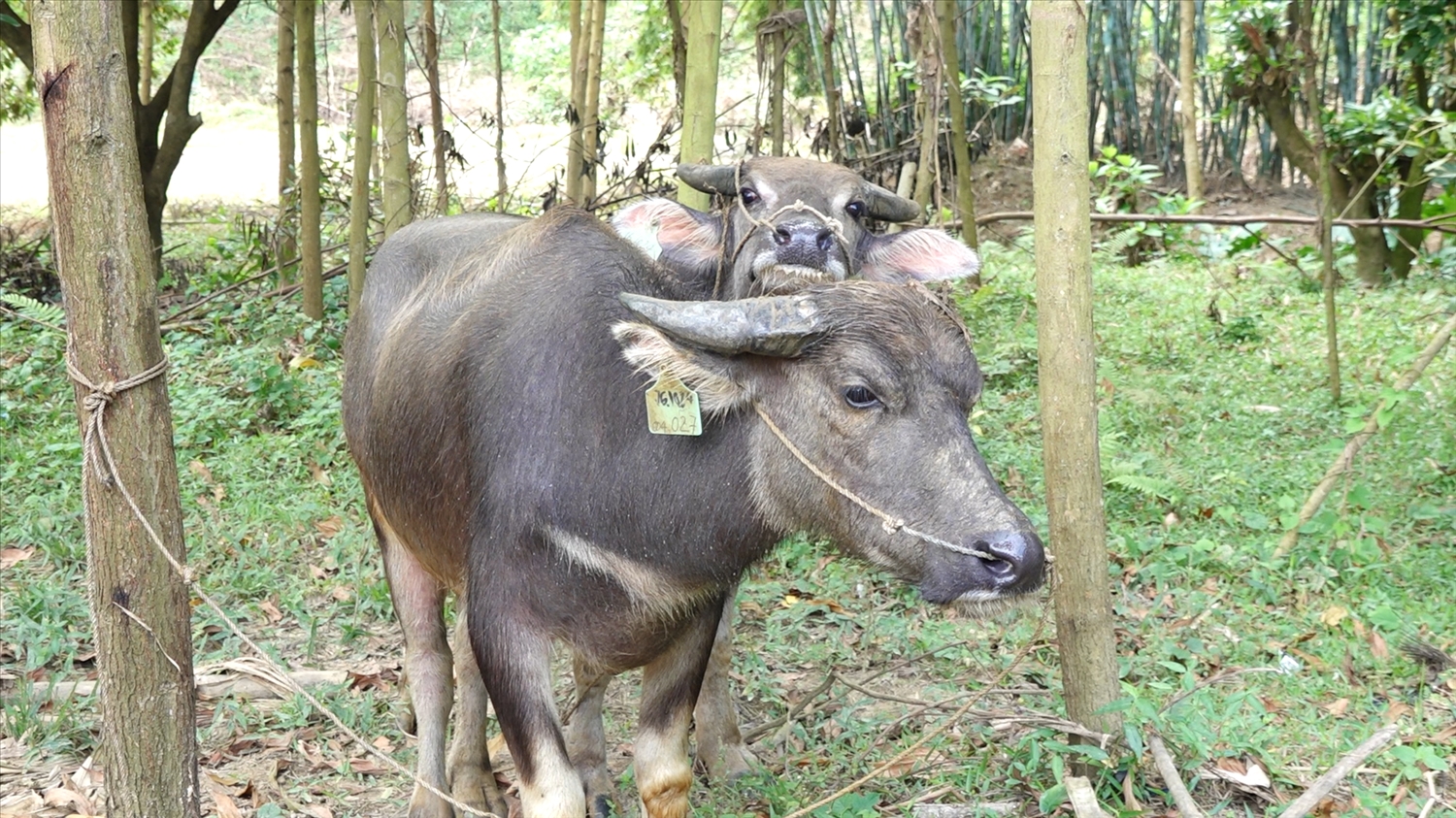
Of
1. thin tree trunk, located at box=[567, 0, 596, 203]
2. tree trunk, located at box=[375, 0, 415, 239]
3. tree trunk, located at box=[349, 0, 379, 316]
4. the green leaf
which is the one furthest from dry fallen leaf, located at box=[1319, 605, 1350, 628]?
thin tree trunk, located at box=[567, 0, 596, 203]

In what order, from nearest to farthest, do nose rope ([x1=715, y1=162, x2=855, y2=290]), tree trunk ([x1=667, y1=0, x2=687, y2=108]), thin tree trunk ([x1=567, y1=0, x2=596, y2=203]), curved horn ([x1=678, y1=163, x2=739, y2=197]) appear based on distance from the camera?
nose rope ([x1=715, y1=162, x2=855, y2=290]) → curved horn ([x1=678, y1=163, x2=739, y2=197]) → tree trunk ([x1=667, y1=0, x2=687, y2=108]) → thin tree trunk ([x1=567, y1=0, x2=596, y2=203])

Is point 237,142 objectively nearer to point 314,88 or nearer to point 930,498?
point 314,88

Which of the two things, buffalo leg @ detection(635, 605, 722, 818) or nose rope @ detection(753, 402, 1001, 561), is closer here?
nose rope @ detection(753, 402, 1001, 561)

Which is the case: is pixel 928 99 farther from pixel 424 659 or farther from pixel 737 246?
pixel 424 659

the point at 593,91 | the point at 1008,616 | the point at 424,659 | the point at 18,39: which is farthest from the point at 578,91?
the point at 1008,616

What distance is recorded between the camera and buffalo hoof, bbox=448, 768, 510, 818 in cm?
384

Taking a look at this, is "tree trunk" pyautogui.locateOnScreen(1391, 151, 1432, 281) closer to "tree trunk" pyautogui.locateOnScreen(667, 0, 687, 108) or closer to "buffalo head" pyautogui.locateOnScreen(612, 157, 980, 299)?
"tree trunk" pyautogui.locateOnScreen(667, 0, 687, 108)

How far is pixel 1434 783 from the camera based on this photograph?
356cm

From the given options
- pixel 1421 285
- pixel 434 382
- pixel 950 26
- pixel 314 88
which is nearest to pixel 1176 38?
pixel 1421 285

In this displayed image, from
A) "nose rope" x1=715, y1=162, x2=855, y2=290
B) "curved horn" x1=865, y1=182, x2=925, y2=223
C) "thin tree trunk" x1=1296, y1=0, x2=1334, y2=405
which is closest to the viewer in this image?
"nose rope" x1=715, y1=162, x2=855, y2=290

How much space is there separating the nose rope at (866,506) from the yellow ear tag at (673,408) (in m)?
0.15

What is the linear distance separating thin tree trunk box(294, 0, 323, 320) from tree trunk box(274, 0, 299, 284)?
659mm

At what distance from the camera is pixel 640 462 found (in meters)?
3.04

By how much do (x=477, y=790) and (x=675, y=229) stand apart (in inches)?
74.7
